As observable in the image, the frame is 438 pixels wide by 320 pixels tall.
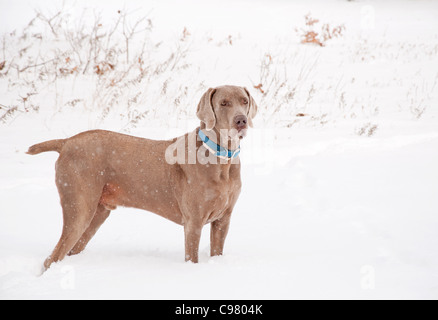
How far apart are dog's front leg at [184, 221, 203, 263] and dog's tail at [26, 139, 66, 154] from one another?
115 centimetres

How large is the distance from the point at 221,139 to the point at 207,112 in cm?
23

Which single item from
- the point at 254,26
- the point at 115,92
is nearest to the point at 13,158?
the point at 115,92

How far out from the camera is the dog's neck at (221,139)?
3.29 meters

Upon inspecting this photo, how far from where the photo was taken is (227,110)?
3270mm

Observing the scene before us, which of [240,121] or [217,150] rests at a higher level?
[240,121]

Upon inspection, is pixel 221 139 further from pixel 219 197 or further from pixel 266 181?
pixel 266 181

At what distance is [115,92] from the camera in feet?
24.1

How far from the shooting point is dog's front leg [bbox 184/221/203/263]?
10.7 feet

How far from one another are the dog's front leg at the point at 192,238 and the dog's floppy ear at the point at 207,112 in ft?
2.41

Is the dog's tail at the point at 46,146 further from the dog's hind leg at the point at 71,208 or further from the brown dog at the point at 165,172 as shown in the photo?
the dog's hind leg at the point at 71,208

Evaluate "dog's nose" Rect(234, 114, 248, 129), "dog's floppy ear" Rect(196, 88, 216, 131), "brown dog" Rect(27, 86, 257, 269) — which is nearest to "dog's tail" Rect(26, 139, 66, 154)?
"brown dog" Rect(27, 86, 257, 269)

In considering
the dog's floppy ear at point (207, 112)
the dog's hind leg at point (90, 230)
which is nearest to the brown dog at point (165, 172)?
the dog's floppy ear at point (207, 112)

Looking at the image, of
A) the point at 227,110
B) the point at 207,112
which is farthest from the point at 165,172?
the point at 227,110
